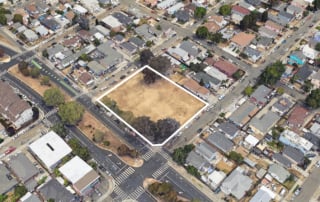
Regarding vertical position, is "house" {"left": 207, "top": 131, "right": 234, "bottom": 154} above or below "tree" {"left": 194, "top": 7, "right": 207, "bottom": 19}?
below

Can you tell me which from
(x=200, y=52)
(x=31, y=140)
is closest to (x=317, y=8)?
(x=200, y=52)

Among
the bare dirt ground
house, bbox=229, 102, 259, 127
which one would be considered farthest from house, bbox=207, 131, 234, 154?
the bare dirt ground

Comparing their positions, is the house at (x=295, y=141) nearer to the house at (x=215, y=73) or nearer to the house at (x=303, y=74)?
the house at (x=303, y=74)

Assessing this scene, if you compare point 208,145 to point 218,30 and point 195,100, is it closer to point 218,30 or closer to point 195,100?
point 195,100

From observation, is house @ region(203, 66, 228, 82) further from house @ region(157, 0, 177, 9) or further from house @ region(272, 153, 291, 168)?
house @ region(157, 0, 177, 9)

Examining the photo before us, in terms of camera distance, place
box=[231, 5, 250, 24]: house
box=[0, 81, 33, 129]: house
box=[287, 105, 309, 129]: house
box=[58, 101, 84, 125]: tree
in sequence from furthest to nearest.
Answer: box=[231, 5, 250, 24]: house
box=[287, 105, 309, 129]: house
box=[0, 81, 33, 129]: house
box=[58, 101, 84, 125]: tree

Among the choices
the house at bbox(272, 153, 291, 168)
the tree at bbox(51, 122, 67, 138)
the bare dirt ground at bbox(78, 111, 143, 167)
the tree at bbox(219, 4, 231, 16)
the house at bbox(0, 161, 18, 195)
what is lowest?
the house at bbox(0, 161, 18, 195)

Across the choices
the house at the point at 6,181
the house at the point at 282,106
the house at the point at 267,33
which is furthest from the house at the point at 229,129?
the house at the point at 6,181

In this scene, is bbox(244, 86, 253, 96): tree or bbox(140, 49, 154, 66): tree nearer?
bbox(244, 86, 253, 96): tree

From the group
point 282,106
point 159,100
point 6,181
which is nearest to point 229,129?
point 282,106
